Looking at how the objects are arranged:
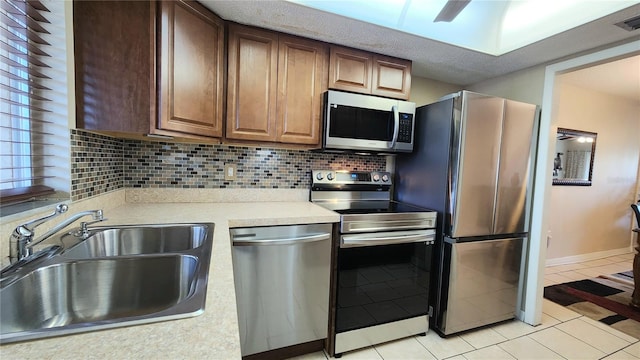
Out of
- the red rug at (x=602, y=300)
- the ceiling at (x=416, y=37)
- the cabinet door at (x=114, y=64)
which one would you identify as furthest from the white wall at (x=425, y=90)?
the red rug at (x=602, y=300)

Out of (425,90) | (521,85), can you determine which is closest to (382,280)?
(425,90)

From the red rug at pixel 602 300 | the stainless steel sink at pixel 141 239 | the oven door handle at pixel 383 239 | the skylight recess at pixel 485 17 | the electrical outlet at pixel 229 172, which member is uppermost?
the skylight recess at pixel 485 17

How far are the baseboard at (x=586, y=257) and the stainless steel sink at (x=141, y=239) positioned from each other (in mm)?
4198

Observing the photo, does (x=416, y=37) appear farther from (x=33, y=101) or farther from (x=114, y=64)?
(x=33, y=101)

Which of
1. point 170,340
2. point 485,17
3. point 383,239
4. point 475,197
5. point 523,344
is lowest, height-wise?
point 523,344

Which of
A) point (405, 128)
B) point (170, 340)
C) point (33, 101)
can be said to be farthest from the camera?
point (405, 128)

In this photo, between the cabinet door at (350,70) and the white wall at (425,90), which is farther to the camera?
the white wall at (425,90)

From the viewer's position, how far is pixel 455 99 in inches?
73.8

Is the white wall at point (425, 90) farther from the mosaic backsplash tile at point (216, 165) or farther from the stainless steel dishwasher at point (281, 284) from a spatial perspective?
the stainless steel dishwasher at point (281, 284)

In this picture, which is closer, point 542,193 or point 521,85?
point 542,193

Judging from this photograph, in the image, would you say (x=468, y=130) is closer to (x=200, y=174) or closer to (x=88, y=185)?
(x=200, y=174)

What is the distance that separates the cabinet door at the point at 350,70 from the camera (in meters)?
1.96

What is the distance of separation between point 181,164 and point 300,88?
982 mm

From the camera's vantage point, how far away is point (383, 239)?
1.80 m
